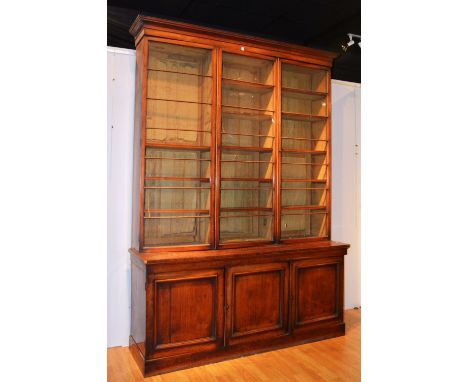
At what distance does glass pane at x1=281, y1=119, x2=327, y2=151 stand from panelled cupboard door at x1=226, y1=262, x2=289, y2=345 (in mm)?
1233

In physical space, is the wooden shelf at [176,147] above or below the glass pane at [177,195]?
above

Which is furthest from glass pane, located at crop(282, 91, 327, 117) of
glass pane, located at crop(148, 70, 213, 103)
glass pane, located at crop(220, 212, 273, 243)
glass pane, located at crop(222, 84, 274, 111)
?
glass pane, located at crop(220, 212, 273, 243)

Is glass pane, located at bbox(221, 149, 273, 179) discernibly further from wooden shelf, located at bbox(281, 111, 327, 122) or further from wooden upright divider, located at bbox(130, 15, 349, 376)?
wooden shelf, located at bbox(281, 111, 327, 122)

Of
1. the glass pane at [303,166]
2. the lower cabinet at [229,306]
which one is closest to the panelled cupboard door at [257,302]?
the lower cabinet at [229,306]

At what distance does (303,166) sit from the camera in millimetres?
4039

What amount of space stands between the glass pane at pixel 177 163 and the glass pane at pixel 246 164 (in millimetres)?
213

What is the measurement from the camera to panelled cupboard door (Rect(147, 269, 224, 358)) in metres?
2.94

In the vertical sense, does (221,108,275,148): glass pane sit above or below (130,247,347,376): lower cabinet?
above

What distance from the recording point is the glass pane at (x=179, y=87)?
329 cm

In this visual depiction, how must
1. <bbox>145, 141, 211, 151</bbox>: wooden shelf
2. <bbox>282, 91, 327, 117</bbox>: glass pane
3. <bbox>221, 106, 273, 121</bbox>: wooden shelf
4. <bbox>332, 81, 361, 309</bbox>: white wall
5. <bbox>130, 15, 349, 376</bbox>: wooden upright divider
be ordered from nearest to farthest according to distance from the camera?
<bbox>130, 15, 349, 376</bbox>: wooden upright divider, <bbox>145, 141, 211, 151</bbox>: wooden shelf, <bbox>221, 106, 273, 121</bbox>: wooden shelf, <bbox>282, 91, 327, 117</bbox>: glass pane, <bbox>332, 81, 361, 309</bbox>: white wall

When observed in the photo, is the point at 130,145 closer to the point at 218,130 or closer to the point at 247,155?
the point at 218,130

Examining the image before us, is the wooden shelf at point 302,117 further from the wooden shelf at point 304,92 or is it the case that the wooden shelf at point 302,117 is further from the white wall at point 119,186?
the white wall at point 119,186
